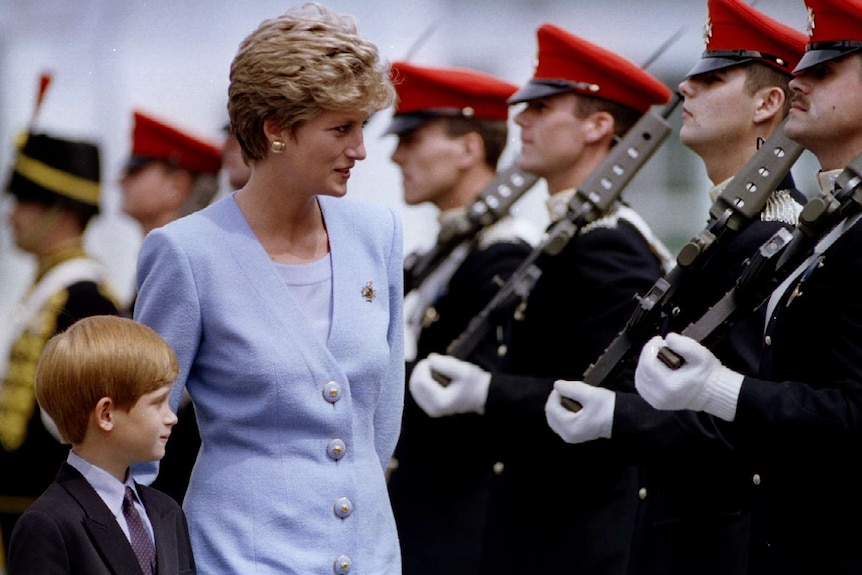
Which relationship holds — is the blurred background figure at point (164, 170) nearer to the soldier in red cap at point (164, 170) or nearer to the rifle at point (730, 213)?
the soldier in red cap at point (164, 170)

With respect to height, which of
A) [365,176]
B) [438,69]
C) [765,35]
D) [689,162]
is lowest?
[365,176]

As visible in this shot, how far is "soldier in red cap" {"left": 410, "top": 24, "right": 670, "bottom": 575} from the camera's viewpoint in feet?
15.5

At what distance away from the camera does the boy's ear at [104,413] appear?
3088 millimetres

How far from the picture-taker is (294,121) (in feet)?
11.2

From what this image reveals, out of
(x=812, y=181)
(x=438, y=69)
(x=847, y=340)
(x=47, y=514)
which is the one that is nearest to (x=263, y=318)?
(x=47, y=514)

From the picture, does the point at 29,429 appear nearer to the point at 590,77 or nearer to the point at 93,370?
the point at 590,77

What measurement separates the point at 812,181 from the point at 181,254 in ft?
17.2

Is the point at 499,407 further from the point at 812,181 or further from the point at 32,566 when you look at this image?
the point at 812,181

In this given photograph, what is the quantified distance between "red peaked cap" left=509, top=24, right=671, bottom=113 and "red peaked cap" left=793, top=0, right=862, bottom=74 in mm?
1455

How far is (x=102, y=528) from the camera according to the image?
3.01m

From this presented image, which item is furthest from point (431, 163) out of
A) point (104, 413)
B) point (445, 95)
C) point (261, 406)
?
point (104, 413)

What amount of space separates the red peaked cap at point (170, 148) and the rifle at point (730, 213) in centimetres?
425

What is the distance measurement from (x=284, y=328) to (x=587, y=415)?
1089 mm

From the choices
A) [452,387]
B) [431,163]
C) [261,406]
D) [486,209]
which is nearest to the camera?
[261,406]
